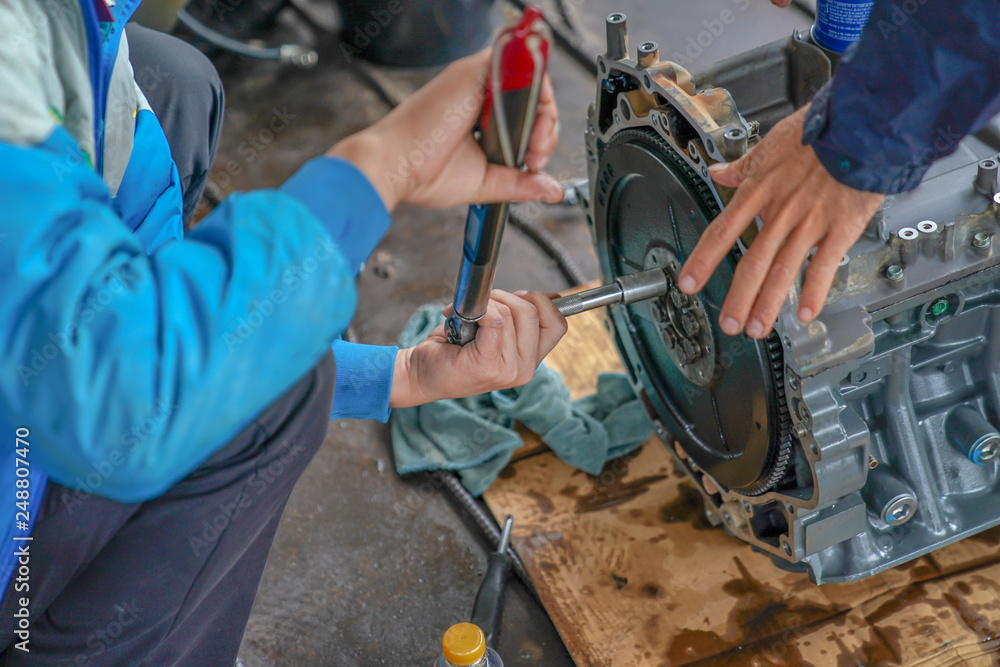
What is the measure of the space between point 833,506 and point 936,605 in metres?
0.37

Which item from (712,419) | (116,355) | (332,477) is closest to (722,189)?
(712,419)

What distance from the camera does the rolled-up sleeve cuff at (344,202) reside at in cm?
81

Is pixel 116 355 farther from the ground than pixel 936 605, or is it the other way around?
pixel 116 355

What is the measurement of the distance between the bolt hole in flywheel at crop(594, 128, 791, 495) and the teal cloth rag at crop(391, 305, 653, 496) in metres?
0.14

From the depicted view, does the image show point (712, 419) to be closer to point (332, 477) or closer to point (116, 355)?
point (332, 477)

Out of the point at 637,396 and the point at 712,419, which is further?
the point at 637,396

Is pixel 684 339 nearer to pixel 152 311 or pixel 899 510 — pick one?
pixel 899 510

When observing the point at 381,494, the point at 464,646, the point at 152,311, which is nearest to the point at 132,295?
the point at 152,311

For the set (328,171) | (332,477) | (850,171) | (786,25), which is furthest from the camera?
(786,25)

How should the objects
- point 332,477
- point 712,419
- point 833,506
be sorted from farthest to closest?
Answer: 1. point 332,477
2. point 712,419
3. point 833,506

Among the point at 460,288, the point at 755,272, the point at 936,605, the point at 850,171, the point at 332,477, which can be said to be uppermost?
the point at 850,171

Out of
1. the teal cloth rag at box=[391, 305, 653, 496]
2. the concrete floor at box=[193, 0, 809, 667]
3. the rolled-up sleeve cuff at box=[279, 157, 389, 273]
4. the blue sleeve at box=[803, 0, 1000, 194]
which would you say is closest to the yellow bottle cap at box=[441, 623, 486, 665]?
the concrete floor at box=[193, 0, 809, 667]

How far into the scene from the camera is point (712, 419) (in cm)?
150

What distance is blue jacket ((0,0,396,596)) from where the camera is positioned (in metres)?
0.72
